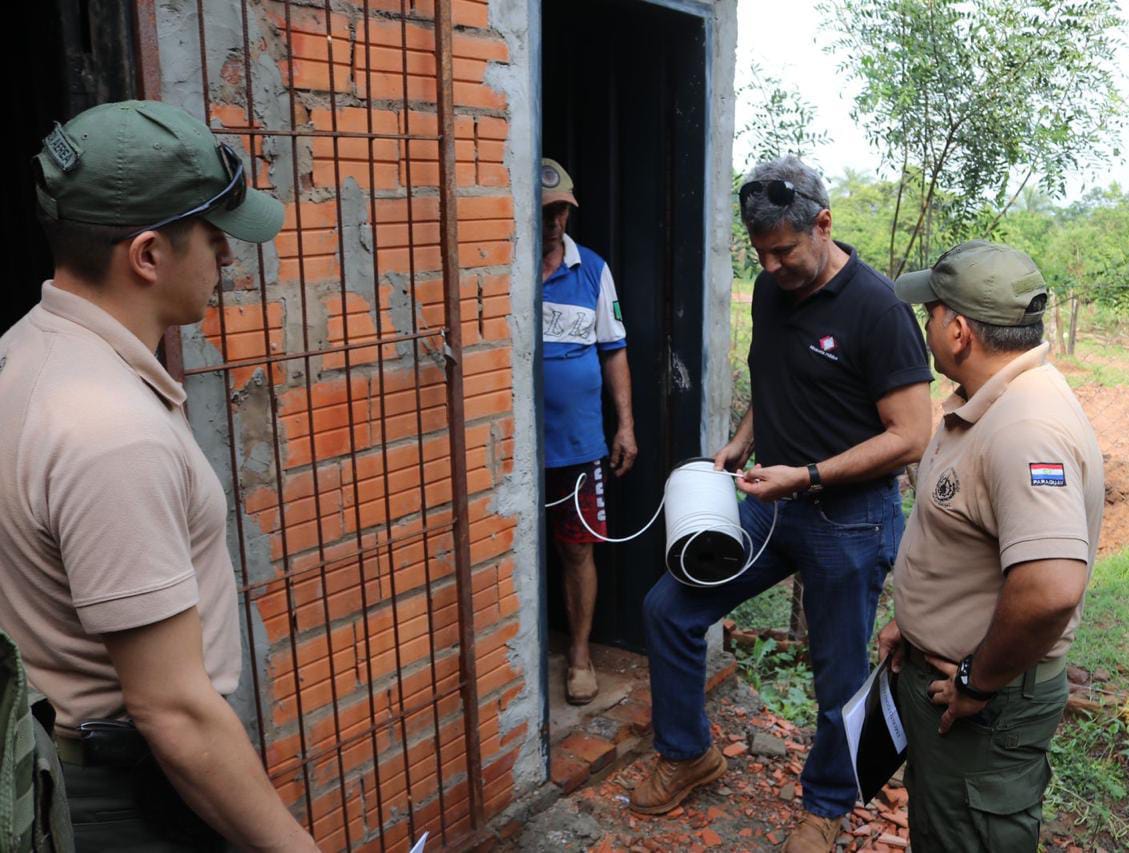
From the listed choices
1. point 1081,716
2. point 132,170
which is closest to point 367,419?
point 132,170

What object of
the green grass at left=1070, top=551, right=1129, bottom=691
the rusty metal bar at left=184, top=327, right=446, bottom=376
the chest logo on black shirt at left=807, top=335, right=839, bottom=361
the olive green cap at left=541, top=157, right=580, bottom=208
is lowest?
the green grass at left=1070, top=551, right=1129, bottom=691

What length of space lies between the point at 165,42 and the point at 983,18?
219 inches

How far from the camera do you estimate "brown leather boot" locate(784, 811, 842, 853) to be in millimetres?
3367

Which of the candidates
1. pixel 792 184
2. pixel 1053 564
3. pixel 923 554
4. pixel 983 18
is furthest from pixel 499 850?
pixel 983 18

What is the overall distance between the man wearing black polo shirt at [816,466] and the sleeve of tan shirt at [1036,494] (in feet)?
2.75

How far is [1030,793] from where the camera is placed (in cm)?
245

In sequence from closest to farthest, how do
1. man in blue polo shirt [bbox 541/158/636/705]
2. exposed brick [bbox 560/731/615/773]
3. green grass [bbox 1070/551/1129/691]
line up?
exposed brick [bbox 560/731/615/773], man in blue polo shirt [bbox 541/158/636/705], green grass [bbox 1070/551/1129/691]

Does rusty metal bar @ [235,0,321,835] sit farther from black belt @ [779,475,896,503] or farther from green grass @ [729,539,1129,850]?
green grass @ [729,539,1129,850]

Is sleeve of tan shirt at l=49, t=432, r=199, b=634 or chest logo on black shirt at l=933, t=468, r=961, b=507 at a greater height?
sleeve of tan shirt at l=49, t=432, r=199, b=634

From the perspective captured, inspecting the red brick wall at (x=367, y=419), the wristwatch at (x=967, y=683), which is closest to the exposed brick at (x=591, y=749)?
the red brick wall at (x=367, y=419)

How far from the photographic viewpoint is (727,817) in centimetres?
364

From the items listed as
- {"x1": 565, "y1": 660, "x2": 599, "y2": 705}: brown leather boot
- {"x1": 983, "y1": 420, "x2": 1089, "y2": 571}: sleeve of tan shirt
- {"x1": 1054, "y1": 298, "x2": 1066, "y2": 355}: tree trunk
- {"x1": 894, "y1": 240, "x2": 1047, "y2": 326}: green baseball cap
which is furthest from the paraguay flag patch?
{"x1": 1054, "y1": 298, "x2": 1066, "y2": 355}: tree trunk

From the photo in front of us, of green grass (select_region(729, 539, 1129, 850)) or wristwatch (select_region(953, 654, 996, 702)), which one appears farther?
green grass (select_region(729, 539, 1129, 850))

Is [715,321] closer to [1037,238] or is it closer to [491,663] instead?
[491,663]
